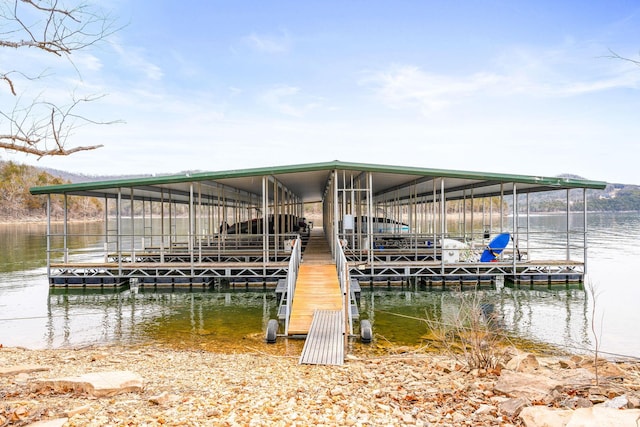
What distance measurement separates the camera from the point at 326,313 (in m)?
9.77

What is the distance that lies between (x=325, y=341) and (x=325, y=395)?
2759mm

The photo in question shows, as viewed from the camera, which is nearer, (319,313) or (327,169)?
(319,313)

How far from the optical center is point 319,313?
976 cm

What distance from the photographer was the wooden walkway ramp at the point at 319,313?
734 centimetres

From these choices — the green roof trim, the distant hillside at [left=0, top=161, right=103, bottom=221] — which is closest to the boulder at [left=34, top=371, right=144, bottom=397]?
the green roof trim

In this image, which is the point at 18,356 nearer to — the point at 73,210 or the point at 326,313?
the point at 326,313

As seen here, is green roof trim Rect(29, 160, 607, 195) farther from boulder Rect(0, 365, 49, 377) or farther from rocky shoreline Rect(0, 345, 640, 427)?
boulder Rect(0, 365, 49, 377)

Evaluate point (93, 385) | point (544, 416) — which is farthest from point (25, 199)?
point (544, 416)

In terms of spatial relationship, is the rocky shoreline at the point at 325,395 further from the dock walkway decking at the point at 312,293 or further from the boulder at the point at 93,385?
the dock walkway decking at the point at 312,293

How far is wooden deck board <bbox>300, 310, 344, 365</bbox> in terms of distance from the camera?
23.0ft

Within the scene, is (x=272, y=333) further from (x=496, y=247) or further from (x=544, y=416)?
(x=496, y=247)

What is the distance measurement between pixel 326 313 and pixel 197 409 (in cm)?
529

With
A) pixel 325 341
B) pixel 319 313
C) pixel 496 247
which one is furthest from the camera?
pixel 496 247

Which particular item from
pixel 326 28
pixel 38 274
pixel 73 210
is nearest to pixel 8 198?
pixel 73 210
